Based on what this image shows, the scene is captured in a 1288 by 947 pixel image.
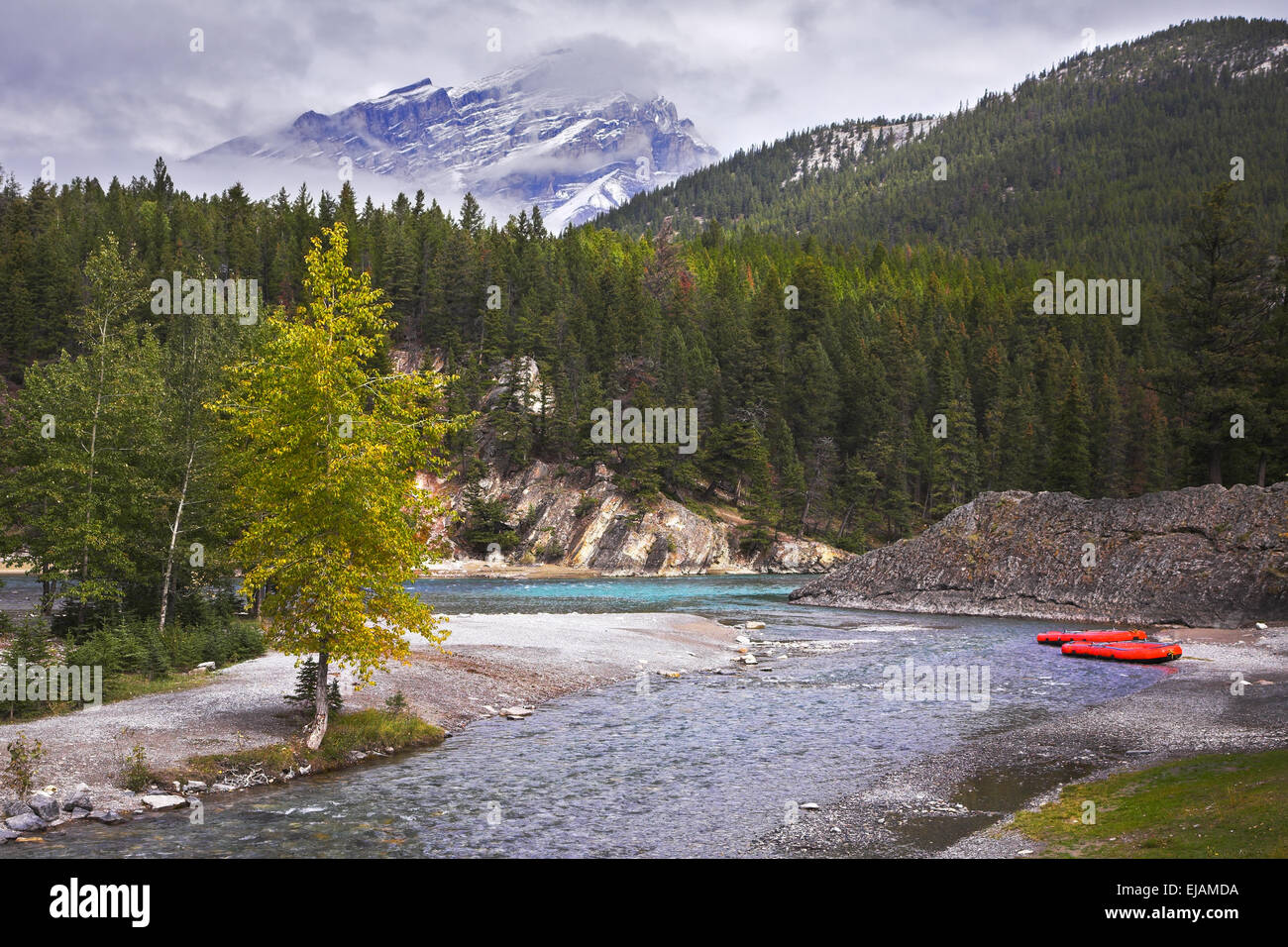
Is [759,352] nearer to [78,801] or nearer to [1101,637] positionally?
[1101,637]

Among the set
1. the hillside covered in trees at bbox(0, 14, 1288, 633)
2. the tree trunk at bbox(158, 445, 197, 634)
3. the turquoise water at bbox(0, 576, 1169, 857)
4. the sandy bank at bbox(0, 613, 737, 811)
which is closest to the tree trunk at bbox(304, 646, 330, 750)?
the sandy bank at bbox(0, 613, 737, 811)

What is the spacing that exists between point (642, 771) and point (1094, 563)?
51.1 m

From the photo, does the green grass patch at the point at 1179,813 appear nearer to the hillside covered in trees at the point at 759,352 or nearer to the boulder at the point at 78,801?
the boulder at the point at 78,801

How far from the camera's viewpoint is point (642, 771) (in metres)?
22.7

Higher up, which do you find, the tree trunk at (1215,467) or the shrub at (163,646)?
the tree trunk at (1215,467)

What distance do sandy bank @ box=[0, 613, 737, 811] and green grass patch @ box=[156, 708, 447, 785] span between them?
0.67m

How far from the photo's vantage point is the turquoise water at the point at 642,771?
16922 millimetres

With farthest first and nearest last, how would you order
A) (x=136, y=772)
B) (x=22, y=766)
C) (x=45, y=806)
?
(x=136, y=772) → (x=22, y=766) → (x=45, y=806)

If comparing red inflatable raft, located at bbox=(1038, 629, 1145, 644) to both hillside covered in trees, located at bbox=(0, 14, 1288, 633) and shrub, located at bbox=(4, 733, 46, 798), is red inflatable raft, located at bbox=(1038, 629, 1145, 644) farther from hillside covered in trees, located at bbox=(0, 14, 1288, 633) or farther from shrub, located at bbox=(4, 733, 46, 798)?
shrub, located at bbox=(4, 733, 46, 798)

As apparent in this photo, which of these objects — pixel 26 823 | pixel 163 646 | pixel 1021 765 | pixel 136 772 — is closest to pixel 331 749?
pixel 136 772

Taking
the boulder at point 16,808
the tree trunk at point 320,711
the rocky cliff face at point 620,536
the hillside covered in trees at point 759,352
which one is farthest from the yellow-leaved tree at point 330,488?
the rocky cliff face at point 620,536

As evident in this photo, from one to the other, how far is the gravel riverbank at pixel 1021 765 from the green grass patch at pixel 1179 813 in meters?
0.77

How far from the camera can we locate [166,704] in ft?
85.4

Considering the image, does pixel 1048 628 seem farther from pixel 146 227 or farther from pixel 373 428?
pixel 146 227
